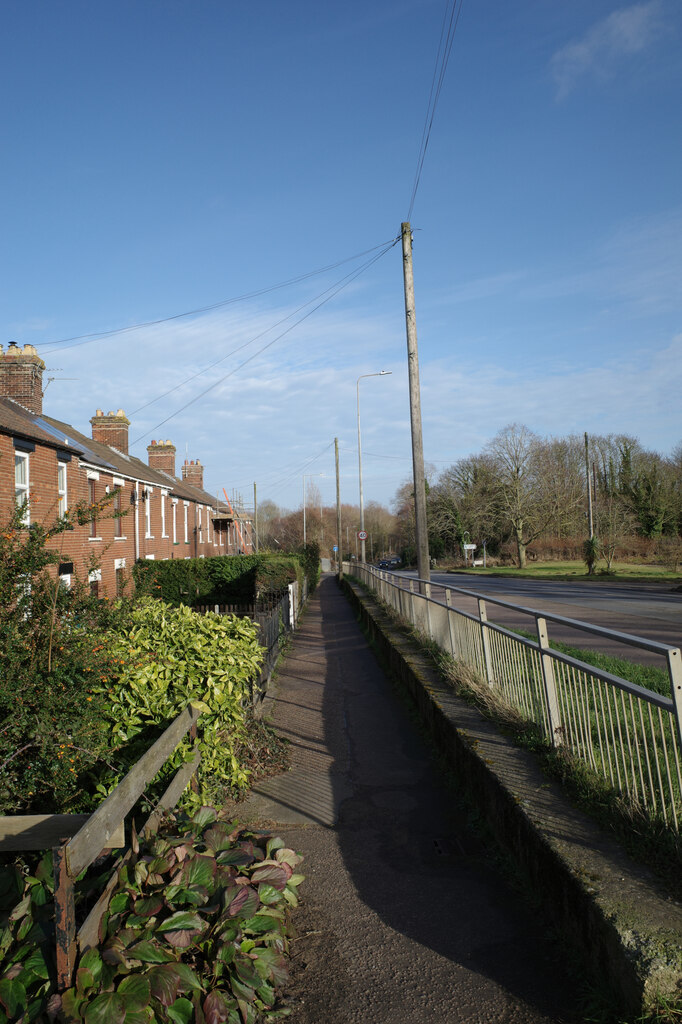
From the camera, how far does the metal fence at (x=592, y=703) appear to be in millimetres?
3035

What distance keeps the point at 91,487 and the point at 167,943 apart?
65.8 feet

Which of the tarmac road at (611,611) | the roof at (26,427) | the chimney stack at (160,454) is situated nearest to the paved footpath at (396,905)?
the tarmac road at (611,611)

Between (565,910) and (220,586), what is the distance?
24387 millimetres

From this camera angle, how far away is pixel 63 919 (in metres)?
2.20

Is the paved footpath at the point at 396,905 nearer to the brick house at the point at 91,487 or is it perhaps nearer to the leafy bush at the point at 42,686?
the leafy bush at the point at 42,686

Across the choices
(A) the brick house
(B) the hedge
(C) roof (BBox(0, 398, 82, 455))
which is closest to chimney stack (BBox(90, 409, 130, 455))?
(A) the brick house

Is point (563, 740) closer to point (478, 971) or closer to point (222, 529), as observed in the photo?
point (478, 971)

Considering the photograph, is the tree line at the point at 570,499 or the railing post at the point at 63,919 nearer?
the railing post at the point at 63,919

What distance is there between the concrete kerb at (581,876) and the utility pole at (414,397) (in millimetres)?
7762

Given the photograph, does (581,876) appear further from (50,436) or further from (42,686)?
(50,436)

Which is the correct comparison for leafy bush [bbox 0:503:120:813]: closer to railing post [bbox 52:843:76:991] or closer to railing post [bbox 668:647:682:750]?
railing post [bbox 52:843:76:991]

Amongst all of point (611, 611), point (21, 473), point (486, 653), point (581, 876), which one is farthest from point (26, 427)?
point (581, 876)

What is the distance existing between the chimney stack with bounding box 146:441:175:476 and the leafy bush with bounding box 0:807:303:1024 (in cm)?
3783

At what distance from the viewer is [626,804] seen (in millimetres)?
3305
